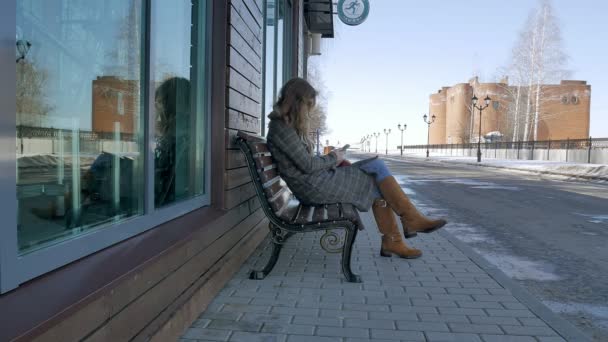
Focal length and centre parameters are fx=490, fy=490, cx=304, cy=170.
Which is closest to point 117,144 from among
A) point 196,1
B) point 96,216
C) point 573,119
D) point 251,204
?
point 96,216

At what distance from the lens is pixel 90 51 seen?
206cm

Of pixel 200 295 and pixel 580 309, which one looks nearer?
pixel 200 295

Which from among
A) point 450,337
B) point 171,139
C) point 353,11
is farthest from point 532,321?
point 353,11

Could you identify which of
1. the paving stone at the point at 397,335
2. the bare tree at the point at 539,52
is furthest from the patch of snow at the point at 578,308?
the bare tree at the point at 539,52

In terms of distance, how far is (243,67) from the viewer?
4180 millimetres

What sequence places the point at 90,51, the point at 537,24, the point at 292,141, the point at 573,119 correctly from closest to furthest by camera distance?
the point at 90,51
the point at 292,141
the point at 537,24
the point at 573,119

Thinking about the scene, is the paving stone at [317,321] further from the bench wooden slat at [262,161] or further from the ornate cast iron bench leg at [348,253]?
the bench wooden slat at [262,161]

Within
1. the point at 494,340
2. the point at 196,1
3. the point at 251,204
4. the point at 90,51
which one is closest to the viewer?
the point at 90,51

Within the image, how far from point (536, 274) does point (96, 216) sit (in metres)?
3.77

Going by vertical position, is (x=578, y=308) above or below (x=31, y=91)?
below

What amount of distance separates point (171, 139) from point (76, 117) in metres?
1.05

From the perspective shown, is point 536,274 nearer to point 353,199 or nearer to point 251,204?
point 353,199

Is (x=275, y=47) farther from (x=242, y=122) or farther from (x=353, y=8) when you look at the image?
(x=353, y=8)

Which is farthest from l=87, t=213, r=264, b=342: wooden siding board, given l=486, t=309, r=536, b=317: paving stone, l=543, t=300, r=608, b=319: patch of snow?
l=543, t=300, r=608, b=319: patch of snow
